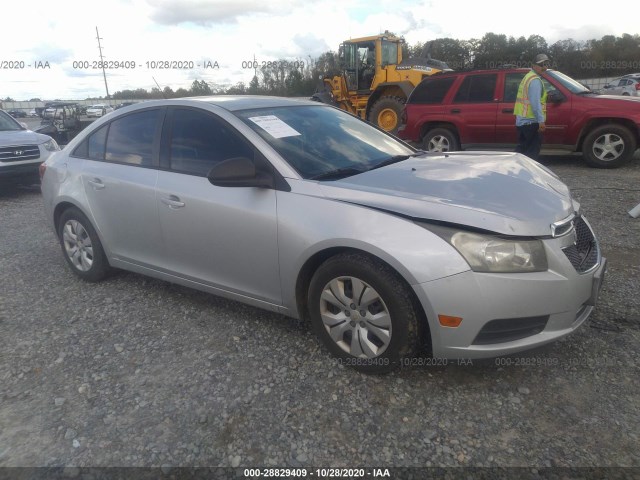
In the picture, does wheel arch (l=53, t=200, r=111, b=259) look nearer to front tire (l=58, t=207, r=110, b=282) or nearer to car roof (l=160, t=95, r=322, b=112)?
front tire (l=58, t=207, r=110, b=282)

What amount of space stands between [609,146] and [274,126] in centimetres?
718

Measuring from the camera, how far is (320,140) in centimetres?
332

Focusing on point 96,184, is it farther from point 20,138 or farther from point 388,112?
point 388,112

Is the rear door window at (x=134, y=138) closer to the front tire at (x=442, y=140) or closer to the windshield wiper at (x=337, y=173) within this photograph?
the windshield wiper at (x=337, y=173)

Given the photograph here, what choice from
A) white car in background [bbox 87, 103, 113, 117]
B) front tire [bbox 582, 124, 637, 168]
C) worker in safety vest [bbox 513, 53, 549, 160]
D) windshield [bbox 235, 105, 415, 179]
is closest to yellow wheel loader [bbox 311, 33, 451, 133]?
front tire [bbox 582, 124, 637, 168]

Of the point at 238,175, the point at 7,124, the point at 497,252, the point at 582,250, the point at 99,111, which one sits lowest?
the point at 582,250

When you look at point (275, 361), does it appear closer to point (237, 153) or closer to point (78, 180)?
point (237, 153)

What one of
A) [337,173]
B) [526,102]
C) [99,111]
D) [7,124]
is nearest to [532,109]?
[526,102]

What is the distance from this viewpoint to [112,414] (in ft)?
8.36

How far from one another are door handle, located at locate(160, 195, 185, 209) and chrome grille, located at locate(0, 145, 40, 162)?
270 inches

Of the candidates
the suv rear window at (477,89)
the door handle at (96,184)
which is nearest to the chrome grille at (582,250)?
the door handle at (96,184)

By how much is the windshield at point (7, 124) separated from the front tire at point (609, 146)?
1072 cm

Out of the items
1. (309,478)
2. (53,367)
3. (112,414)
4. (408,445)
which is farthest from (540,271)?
(53,367)

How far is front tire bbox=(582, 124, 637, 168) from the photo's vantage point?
7992mm
